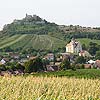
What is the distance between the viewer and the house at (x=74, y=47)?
12500 cm

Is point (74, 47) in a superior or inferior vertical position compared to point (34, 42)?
inferior

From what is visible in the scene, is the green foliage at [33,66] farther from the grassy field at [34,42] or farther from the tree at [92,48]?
the grassy field at [34,42]

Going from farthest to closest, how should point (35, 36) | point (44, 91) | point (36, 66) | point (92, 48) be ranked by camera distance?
point (35, 36) → point (92, 48) → point (36, 66) → point (44, 91)

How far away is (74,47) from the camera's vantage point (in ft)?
433

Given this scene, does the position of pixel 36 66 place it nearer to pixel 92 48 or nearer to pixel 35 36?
pixel 92 48

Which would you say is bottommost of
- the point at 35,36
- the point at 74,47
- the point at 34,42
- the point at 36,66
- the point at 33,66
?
the point at 74,47

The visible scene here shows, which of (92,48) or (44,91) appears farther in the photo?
(92,48)

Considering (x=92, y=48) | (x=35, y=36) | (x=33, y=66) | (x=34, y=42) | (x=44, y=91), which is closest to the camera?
(x=44, y=91)

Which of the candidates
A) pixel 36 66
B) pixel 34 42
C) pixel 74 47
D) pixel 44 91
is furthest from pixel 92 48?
pixel 44 91

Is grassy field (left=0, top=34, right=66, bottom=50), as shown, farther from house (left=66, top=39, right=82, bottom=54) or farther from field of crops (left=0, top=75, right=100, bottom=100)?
field of crops (left=0, top=75, right=100, bottom=100)

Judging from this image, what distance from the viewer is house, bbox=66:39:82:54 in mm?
125000

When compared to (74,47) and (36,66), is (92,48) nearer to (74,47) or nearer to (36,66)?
(74,47)

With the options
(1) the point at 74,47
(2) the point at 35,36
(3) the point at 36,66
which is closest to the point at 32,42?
(2) the point at 35,36

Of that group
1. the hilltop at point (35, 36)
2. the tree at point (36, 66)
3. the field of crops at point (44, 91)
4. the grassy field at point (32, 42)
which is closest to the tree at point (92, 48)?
the hilltop at point (35, 36)
